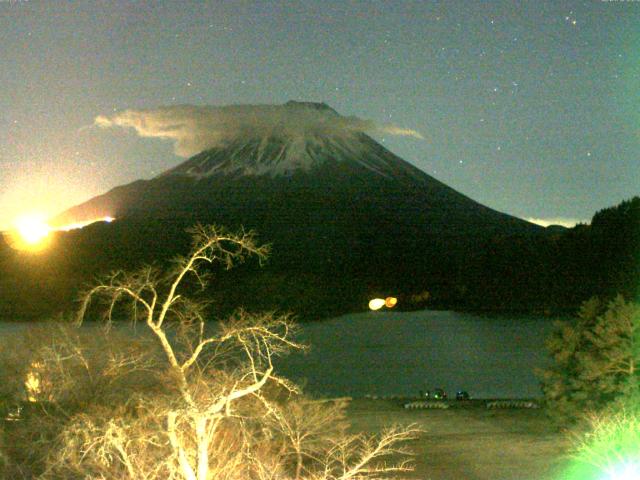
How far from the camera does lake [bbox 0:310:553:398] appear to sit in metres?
32.2

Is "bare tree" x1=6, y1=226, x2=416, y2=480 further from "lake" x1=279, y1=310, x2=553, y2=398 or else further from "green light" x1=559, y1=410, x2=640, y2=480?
"lake" x1=279, y1=310, x2=553, y2=398

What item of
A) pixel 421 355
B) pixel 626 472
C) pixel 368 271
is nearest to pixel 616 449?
pixel 626 472

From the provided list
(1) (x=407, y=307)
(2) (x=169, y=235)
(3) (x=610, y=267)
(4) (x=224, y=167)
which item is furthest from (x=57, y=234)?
(3) (x=610, y=267)

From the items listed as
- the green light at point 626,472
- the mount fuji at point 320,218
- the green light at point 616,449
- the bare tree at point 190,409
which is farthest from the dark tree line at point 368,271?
the bare tree at point 190,409

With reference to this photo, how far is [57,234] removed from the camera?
8025 centimetres

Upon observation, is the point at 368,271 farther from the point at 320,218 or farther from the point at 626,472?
the point at 626,472

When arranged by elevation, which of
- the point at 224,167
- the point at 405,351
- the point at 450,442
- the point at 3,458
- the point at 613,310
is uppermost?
the point at 224,167

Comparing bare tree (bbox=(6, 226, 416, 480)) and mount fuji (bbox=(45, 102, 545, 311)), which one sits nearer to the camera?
bare tree (bbox=(6, 226, 416, 480))

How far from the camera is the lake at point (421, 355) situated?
32.2m

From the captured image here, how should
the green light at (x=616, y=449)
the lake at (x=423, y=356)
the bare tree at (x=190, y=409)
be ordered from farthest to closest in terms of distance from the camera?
the lake at (x=423, y=356) → the green light at (x=616, y=449) → the bare tree at (x=190, y=409)

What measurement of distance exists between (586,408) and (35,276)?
2380 inches

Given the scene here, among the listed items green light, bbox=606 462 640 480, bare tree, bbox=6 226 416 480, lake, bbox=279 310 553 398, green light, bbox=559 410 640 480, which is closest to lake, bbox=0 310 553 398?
lake, bbox=279 310 553 398

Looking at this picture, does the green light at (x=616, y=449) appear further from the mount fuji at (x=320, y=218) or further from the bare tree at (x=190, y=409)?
the mount fuji at (x=320, y=218)

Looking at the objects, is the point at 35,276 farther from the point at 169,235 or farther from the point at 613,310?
the point at 613,310
